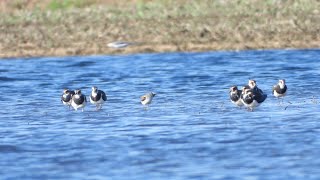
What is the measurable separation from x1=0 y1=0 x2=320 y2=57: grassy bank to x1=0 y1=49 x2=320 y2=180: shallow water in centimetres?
221

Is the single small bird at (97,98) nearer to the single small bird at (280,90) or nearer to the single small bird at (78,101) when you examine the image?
the single small bird at (78,101)

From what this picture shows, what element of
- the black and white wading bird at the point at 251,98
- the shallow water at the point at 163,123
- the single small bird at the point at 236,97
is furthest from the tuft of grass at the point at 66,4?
the black and white wading bird at the point at 251,98

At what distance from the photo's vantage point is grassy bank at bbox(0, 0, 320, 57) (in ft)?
131

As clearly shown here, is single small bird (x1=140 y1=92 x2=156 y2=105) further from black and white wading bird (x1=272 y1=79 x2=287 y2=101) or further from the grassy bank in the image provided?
the grassy bank

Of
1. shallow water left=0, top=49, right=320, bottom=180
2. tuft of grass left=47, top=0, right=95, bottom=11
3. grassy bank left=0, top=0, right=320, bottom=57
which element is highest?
tuft of grass left=47, top=0, right=95, bottom=11

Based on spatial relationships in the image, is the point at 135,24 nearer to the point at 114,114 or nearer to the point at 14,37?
the point at 14,37

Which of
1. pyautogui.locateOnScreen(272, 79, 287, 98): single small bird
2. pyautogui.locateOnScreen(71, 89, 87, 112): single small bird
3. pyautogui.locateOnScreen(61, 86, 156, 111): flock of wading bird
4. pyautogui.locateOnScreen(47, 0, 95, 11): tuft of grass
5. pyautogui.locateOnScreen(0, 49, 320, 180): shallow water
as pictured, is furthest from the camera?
pyautogui.locateOnScreen(47, 0, 95, 11): tuft of grass

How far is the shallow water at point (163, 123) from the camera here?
1808cm

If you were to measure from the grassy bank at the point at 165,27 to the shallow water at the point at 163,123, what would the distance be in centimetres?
221

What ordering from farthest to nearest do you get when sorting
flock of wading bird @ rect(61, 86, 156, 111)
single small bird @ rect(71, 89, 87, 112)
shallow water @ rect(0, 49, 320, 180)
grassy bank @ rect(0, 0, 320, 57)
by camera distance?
1. grassy bank @ rect(0, 0, 320, 57)
2. flock of wading bird @ rect(61, 86, 156, 111)
3. single small bird @ rect(71, 89, 87, 112)
4. shallow water @ rect(0, 49, 320, 180)

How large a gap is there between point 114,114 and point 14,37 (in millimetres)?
16867

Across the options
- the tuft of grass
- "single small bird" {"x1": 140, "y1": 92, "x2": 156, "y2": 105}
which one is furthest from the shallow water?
the tuft of grass

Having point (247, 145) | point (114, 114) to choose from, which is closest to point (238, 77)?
point (114, 114)

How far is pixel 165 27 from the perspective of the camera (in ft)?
Result: 136
